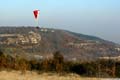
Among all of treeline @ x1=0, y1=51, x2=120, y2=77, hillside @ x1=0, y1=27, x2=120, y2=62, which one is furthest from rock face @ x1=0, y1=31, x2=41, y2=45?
treeline @ x1=0, y1=51, x2=120, y2=77

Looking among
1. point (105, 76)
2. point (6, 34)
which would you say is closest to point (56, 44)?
point (6, 34)

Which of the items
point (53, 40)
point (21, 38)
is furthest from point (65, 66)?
point (21, 38)

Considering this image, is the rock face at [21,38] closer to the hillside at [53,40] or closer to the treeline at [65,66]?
the hillside at [53,40]

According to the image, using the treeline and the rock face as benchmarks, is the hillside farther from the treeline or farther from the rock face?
the treeline

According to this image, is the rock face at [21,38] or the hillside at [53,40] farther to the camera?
the rock face at [21,38]

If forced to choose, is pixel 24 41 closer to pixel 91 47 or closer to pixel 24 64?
pixel 91 47

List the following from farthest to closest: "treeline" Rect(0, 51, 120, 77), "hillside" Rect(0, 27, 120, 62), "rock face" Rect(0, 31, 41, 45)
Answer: "rock face" Rect(0, 31, 41, 45) → "hillside" Rect(0, 27, 120, 62) → "treeline" Rect(0, 51, 120, 77)

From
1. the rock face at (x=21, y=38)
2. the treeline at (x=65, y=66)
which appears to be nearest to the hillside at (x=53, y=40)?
the rock face at (x=21, y=38)
